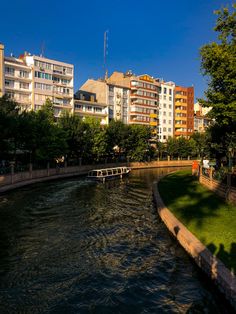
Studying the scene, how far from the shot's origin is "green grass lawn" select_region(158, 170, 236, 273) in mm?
14090

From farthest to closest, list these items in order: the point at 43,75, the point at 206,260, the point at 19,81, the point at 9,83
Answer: the point at 43,75
the point at 19,81
the point at 9,83
the point at 206,260

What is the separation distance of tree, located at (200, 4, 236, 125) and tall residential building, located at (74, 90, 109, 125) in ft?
212

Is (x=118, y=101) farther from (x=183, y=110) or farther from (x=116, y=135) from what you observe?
(x=183, y=110)

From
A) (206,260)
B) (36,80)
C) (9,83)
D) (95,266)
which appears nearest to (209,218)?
(206,260)

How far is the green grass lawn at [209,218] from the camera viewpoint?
14.1m

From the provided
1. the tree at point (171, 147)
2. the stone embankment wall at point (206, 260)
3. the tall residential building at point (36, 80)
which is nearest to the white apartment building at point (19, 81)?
the tall residential building at point (36, 80)

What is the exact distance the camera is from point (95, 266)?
49.3 ft

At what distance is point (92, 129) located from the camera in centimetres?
6931

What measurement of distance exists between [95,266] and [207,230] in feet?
21.5

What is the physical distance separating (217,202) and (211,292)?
13.6 meters

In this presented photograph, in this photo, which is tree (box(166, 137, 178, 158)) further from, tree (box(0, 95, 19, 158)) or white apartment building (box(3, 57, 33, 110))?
tree (box(0, 95, 19, 158))

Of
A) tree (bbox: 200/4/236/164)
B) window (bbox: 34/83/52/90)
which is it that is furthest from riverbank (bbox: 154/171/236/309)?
window (bbox: 34/83/52/90)

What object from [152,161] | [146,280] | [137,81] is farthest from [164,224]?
[137,81]

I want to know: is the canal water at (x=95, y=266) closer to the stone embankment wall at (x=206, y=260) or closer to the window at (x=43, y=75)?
the stone embankment wall at (x=206, y=260)
